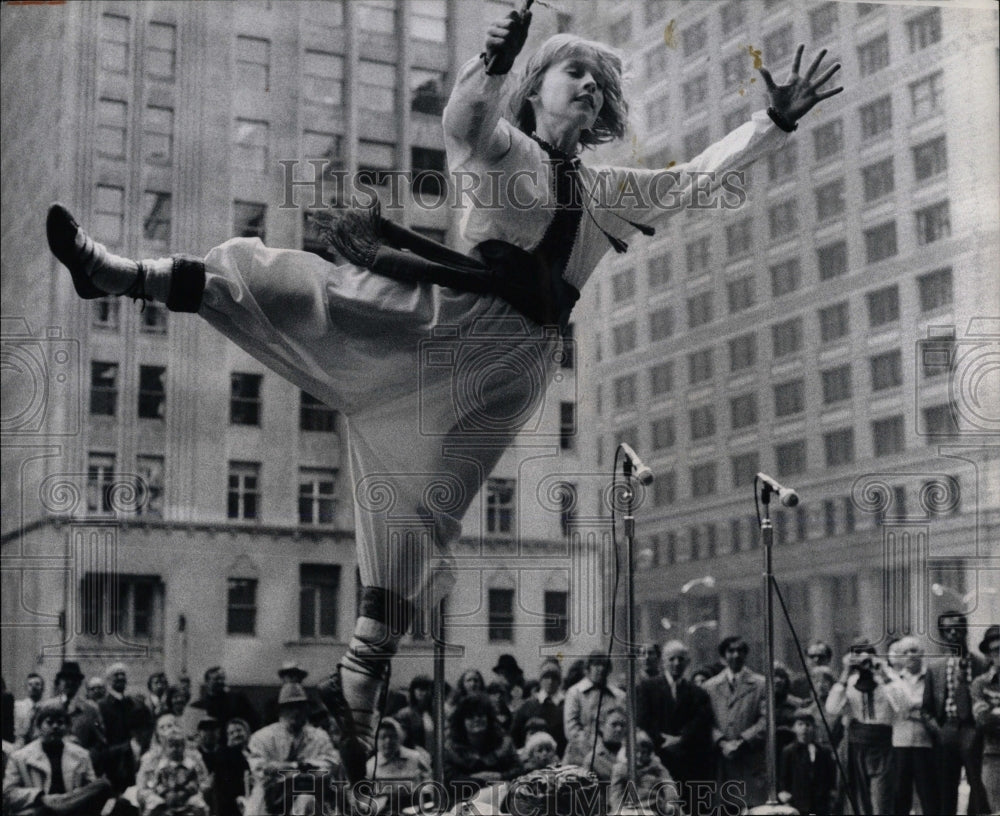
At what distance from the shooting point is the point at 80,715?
841 centimetres

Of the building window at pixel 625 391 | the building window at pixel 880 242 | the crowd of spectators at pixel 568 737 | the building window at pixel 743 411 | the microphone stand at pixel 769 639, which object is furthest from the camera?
the building window at pixel 880 242

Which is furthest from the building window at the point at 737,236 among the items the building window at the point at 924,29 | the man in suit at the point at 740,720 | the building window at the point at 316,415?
the building window at the point at 316,415

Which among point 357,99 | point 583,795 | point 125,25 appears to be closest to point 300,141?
point 357,99

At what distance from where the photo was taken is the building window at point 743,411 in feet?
29.4

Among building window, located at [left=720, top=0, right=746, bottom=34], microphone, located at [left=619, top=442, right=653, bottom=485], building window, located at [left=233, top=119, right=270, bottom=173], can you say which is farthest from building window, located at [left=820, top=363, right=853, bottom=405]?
building window, located at [left=233, top=119, right=270, bottom=173]

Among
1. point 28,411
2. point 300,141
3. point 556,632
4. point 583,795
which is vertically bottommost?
point 583,795

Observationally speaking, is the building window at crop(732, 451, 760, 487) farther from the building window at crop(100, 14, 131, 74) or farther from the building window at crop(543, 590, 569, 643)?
the building window at crop(100, 14, 131, 74)

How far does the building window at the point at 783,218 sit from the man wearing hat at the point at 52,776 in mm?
3714

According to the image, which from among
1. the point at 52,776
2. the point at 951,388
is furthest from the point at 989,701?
the point at 52,776

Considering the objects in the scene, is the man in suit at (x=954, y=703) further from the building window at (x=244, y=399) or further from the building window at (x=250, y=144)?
the building window at (x=250, y=144)

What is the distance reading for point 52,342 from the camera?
8711 millimetres

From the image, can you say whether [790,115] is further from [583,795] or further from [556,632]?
[583,795]

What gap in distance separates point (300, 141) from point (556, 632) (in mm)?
2396

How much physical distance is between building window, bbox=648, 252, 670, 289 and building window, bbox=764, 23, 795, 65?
3.20 feet
